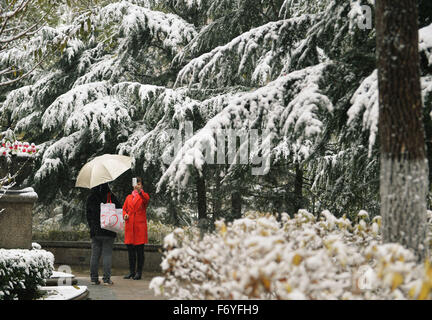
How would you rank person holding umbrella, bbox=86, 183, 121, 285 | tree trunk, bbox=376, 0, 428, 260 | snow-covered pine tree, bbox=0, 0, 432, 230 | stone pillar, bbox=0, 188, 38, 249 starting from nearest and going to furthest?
tree trunk, bbox=376, 0, 428, 260 → snow-covered pine tree, bbox=0, 0, 432, 230 → stone pillar, bbox=0, 188, 38, 249 → person holding umbrella, bbox=86, 183, 121, 285

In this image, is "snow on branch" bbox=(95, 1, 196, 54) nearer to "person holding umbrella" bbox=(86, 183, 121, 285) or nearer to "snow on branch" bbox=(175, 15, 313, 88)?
"person holding umbrella" bbox=(86, 183, 121, 285)

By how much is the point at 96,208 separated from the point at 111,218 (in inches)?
17.7

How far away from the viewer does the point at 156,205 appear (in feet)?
41.5

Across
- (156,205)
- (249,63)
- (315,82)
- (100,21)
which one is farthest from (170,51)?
(315,82)

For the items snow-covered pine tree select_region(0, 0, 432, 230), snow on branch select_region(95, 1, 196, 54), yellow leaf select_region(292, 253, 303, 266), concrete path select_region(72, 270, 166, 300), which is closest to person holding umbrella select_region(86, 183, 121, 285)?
concrete path select_region(72, 270, 166, 300)

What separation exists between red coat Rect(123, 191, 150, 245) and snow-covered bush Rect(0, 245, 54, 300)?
226 centimetres

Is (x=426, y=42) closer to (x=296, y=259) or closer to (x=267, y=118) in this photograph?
(x=267, y=118)

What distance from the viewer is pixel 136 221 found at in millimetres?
9320

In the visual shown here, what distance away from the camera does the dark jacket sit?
887 cm

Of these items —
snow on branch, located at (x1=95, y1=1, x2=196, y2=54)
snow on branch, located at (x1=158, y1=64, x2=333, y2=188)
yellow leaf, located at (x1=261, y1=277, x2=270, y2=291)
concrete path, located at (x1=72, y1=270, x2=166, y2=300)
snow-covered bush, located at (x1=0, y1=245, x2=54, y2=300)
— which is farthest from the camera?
snow on branch, located at (x1=95, y1=1, x2=196, y2=54)

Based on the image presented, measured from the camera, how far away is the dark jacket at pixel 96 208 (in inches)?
349
